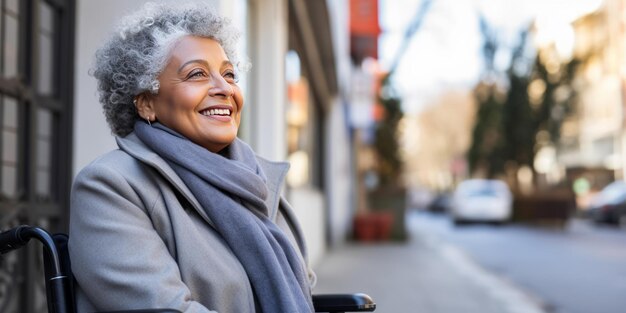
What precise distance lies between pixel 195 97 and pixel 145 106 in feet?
0.49

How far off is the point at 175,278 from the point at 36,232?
1.15 ft

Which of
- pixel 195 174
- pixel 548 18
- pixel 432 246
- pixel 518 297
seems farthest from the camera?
pixel 548 18

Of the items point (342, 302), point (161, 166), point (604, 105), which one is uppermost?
point (604, 105)

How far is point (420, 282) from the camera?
34.0ft

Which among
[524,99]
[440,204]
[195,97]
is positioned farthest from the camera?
[440,204]

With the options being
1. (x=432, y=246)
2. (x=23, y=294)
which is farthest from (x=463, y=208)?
(x=23, y=294)

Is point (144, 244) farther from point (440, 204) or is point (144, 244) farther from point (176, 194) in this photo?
point (440, 204)

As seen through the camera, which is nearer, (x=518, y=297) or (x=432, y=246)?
(x=518, y=297)

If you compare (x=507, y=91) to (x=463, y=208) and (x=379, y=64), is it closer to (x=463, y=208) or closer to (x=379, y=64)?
(x=463, y=208)

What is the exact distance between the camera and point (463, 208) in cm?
2923

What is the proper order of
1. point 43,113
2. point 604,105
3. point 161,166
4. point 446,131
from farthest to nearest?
point 446,131
point 604,105
point 43,113
point 161,166

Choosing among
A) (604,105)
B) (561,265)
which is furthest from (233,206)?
(604,105)

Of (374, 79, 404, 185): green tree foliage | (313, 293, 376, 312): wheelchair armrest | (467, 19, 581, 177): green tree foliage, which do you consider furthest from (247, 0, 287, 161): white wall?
(467, 19, 581, 177): green tree foliage

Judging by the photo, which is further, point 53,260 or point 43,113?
point 43,113
